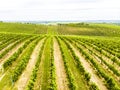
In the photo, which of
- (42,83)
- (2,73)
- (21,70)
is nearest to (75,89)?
(42,83)

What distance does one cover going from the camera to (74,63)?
142 ft

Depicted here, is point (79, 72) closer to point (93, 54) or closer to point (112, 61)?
point (112, 61)

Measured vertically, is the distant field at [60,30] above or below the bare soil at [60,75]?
below

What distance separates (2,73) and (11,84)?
21.1ft

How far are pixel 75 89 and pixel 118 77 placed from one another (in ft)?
33.3

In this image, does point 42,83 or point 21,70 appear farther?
point 21,70

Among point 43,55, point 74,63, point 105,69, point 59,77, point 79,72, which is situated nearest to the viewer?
point 59,77

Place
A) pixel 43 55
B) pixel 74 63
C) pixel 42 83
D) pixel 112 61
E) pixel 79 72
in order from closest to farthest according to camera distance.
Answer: pixel 42 83, pixel 79 72, pixel 74 63, pixel 112 61, pixel 43 55

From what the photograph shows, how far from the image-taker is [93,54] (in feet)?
176

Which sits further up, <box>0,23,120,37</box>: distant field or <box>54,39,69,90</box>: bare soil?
<box>54,39,69,90</box>: bare soil

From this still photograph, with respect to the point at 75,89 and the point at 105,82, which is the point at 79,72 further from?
the point at 75,89

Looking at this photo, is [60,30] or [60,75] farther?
[60,30]

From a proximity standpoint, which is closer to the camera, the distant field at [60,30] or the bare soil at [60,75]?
the bare soil at [60,75]

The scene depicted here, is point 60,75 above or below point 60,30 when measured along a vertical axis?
above
